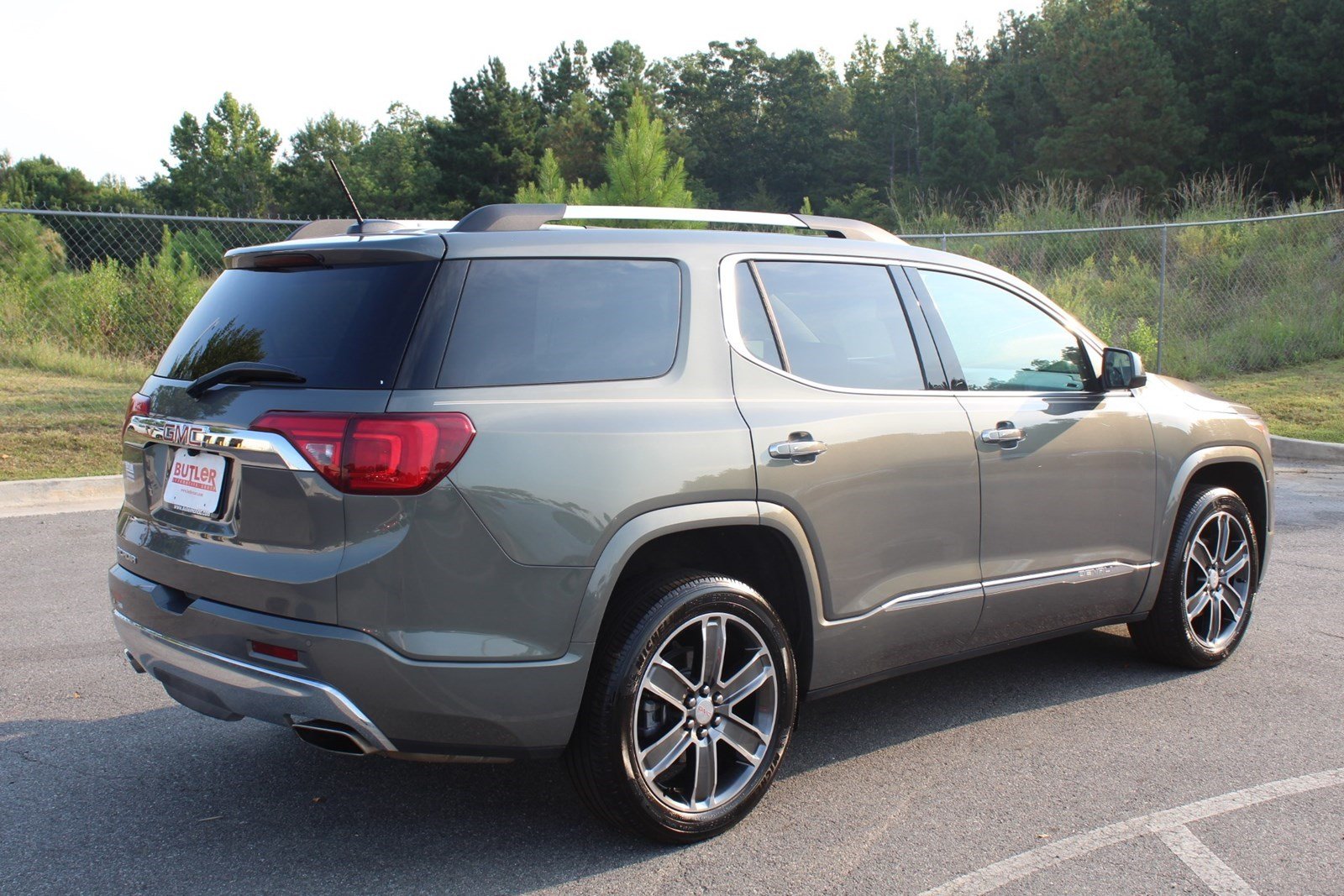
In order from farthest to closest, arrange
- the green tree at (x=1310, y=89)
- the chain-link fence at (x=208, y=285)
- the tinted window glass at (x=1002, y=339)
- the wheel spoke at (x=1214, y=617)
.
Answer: the green tree at (x=1310, y=89)
the chain-link fence at (x=208, y=285)
the wheel spoke at (x=1214, y=617)
the tinted window glass at (x=1002, y=339)

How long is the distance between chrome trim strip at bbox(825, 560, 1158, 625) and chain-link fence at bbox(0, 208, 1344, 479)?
26.4 ft

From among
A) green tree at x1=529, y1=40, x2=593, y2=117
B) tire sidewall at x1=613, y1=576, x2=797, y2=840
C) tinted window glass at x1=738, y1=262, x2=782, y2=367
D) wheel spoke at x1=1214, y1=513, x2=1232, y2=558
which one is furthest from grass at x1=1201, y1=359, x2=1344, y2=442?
green tree at x1=529, y1=40, x2=593, y2=117

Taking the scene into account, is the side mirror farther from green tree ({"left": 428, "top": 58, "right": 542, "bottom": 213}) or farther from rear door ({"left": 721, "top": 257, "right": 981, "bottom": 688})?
green tree ({"left": 428, "top": 58, "right": 542, "bottom": 213})

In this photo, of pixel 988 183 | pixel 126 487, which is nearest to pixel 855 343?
pixel 126 487

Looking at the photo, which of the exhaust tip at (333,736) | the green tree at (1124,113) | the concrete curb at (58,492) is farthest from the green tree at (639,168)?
the green tree at (1124,113)

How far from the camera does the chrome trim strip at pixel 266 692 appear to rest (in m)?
2.98

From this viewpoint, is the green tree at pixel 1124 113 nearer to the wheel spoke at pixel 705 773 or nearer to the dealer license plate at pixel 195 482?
the wheel spoke at pixel 705 773

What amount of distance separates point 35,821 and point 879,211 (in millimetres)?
62653

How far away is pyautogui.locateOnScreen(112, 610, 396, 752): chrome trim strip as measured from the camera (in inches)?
117

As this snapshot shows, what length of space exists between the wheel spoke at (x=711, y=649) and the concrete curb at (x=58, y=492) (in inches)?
276

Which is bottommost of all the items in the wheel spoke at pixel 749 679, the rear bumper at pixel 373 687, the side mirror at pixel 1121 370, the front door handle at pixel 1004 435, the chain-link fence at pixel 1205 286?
the chain-link fence at pixel 1205 286

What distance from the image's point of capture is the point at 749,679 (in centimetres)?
355

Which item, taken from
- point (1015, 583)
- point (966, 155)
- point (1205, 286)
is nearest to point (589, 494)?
point (1015, 583)

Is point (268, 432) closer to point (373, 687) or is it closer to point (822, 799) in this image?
point (373, 687)
